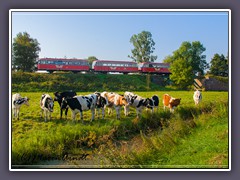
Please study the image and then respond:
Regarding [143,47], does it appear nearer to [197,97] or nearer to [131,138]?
[197,97]

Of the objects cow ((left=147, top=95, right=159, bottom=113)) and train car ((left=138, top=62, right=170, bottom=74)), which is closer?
train car ((left=138, top=62, right=170, bottom=74))

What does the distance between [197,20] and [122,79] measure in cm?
186

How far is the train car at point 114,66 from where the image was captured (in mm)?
6184

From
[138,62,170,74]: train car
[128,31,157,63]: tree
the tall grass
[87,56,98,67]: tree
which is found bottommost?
the tall grass

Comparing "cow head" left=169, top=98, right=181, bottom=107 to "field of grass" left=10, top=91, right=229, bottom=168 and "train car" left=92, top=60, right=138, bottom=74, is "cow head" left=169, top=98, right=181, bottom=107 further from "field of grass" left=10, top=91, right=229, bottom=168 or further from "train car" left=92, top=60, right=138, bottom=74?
"train car" left=92, top=60, right=138, bottom=74

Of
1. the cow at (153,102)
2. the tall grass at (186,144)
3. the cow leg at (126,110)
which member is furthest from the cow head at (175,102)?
the cow leg at (126,110)

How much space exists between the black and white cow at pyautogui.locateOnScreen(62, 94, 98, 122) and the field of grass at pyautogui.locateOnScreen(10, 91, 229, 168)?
0.77ft

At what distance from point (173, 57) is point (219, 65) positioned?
0.88m

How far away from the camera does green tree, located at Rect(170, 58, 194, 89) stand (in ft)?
21.2

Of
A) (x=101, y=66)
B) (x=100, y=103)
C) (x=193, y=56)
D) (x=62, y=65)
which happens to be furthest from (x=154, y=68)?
(x=100, y=103)

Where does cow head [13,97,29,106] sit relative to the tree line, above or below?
below

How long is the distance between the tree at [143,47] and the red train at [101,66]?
0.36 feet

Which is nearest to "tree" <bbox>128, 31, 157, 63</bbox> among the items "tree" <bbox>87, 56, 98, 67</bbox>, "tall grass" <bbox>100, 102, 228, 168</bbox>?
"tree" <bbox>87, 56, 98, 67</bbox>
